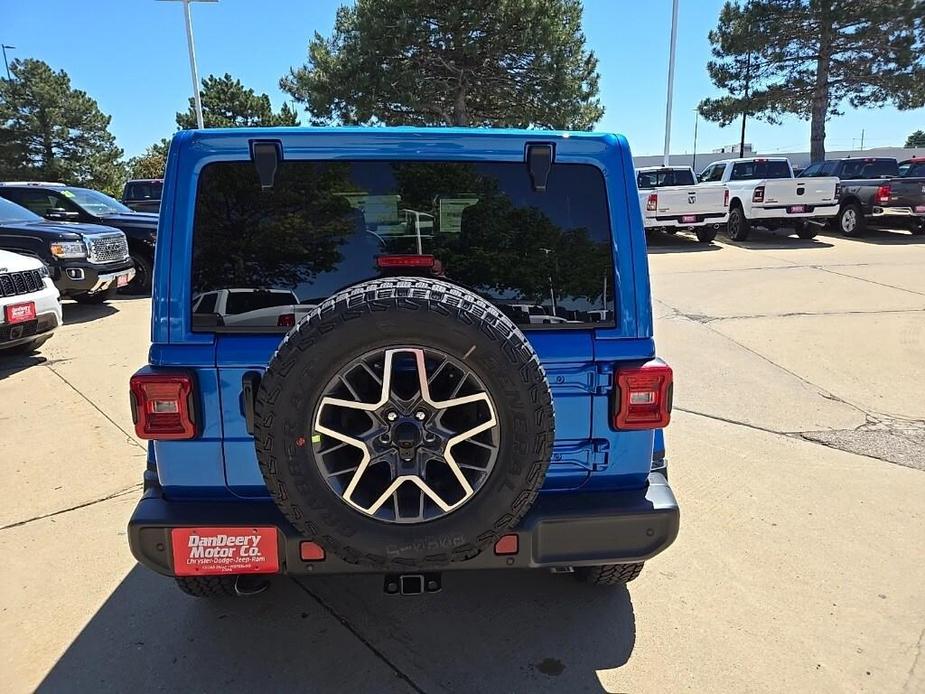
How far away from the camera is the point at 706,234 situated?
53.9 feet

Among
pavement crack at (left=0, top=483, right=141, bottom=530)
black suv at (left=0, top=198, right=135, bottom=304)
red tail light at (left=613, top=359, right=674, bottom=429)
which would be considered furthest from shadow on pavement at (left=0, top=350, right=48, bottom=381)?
red tail light at (left=613, top=359, right=674, bottom=429)

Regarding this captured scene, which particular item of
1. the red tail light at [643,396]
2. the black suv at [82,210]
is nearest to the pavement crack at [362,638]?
the red tail light at [643,396]

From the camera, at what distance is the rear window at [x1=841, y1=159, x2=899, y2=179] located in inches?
683

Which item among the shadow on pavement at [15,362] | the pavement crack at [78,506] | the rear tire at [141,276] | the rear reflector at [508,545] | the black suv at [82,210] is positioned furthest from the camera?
the rear tire at [141,276]

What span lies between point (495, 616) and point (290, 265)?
1689 millimetres

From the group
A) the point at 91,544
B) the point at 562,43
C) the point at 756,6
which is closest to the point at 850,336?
the point at 91,544

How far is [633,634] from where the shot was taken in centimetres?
259

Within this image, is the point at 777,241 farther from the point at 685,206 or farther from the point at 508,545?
the point at 508,545

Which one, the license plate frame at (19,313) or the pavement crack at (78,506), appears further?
the license plate frame at (19,313)

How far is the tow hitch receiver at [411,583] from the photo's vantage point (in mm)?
2221

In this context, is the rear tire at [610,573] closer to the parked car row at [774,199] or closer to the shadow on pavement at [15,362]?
the shadow on pavement at [15,362]

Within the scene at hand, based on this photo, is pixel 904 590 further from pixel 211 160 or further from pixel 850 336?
pixel 850 336

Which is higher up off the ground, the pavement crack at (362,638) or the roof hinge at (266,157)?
the roof hinge at (266,157)

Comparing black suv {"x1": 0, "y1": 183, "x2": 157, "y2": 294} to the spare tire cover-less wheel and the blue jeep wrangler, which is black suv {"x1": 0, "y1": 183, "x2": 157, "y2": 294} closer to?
the blue jeep wrangler
